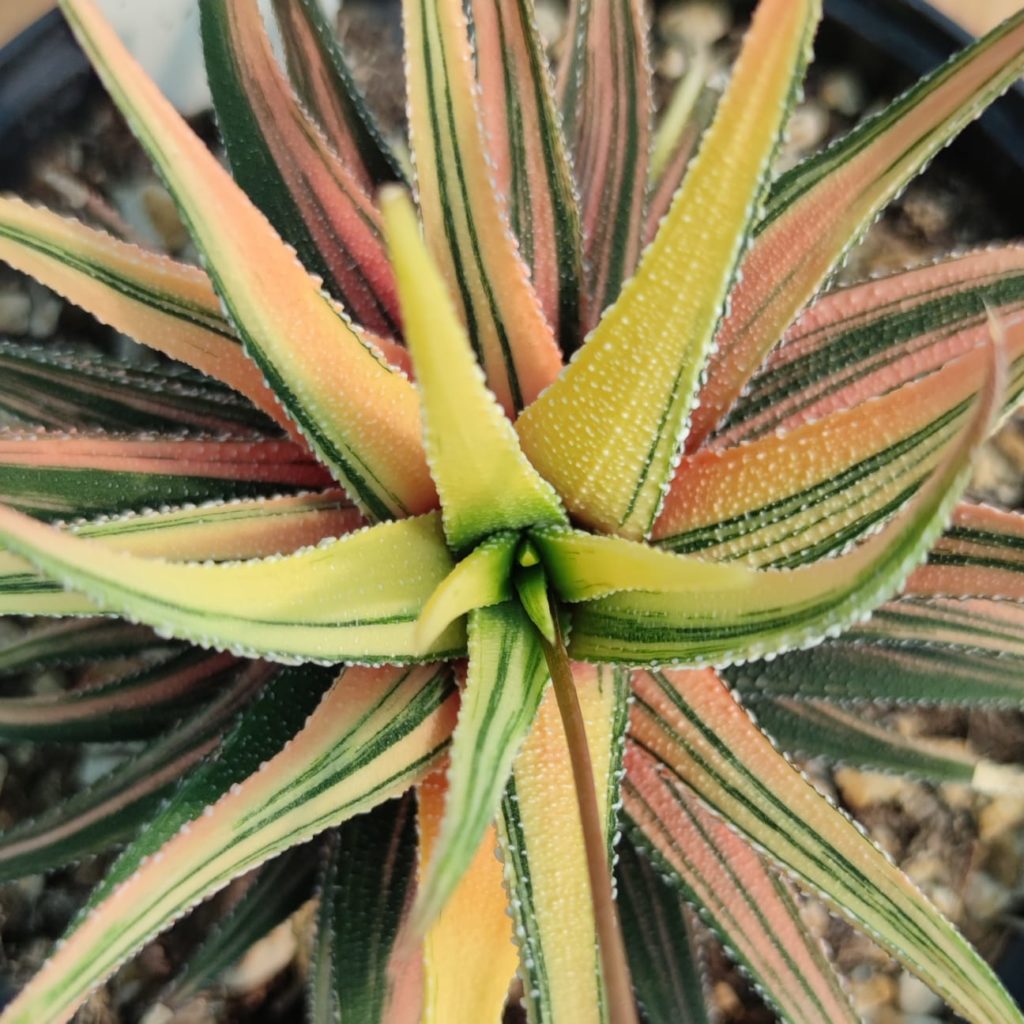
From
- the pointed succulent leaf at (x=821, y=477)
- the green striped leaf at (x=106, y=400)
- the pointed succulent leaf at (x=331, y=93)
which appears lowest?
the pointed succulent leaf at (x=821, y=477)

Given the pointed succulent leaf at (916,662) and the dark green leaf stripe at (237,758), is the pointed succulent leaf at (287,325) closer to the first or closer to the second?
the dark green leaf stripe at (237,758)

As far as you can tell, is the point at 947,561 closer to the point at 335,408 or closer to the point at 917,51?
the point at 335,408

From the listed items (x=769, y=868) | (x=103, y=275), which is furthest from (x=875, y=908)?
(x=103, y=275)

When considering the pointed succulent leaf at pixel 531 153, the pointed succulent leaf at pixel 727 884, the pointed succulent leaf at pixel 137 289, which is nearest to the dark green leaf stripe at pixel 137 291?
the pointed succulent leaf at pixel 137 289

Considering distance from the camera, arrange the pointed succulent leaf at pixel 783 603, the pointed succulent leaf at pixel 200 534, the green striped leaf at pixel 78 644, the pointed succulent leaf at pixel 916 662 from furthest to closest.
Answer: the green striped leaf at pixel 78 644 < the pointed succulent leaf at pixel 916 662 < the pointed succulent leaf at pixel 200 534 < the pointed succulent leaf at pixel 783 603

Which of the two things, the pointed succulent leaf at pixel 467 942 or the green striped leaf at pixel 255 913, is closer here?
the pointed succulent leaf at pixel 467 942

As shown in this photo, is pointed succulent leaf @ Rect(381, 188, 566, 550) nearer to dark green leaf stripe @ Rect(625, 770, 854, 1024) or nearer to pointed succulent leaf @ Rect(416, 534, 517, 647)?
pointed succulent leaf @ Rect(416, 534, 517, 647)

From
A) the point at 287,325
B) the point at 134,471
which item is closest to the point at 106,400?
the point at 134,471
